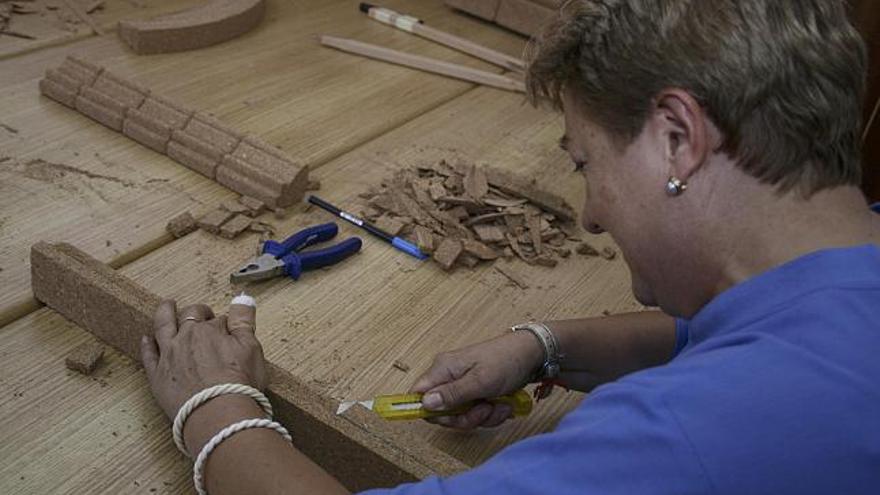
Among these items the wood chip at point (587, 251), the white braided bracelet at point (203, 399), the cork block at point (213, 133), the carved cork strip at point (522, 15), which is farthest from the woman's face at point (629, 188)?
the carved cork strip at point (522, 15)

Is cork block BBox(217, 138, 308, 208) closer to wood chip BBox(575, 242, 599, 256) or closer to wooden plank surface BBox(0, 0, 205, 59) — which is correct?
wood chip BBox(575, 242, 599, 256)

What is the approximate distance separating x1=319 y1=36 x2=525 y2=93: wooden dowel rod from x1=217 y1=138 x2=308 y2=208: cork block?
82cm

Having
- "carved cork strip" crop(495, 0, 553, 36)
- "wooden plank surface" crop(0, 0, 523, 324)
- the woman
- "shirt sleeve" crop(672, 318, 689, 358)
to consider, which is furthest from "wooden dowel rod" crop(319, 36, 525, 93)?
the woman

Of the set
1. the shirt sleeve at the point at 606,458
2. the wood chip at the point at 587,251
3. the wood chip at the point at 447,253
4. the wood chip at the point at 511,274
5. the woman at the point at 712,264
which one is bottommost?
the wood chip at the point at 511,274

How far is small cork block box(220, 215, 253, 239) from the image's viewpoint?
176cm

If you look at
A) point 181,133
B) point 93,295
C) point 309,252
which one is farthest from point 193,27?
point 93,295

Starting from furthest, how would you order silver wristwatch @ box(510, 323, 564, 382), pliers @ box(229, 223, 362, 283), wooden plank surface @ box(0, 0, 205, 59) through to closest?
wooden plank surface @ box(0, 0, 205, 59), pliers @ box(229, 223, 362, 283), silver wristwatch @ box(510, 323, 564, 382)

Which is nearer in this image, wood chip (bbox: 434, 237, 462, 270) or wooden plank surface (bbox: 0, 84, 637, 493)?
wooden plank surface (bbox: 0, 84, 637, 493)

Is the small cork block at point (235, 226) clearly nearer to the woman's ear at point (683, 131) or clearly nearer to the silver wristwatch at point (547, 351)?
the silver wristwatch at point (547, 351)

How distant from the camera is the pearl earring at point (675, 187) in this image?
1042mm

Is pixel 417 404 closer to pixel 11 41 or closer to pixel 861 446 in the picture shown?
pixel 861 446

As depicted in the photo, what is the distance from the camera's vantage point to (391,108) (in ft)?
7.89

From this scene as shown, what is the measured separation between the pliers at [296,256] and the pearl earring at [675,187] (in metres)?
0.82

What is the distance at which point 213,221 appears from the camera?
1.77 metres
